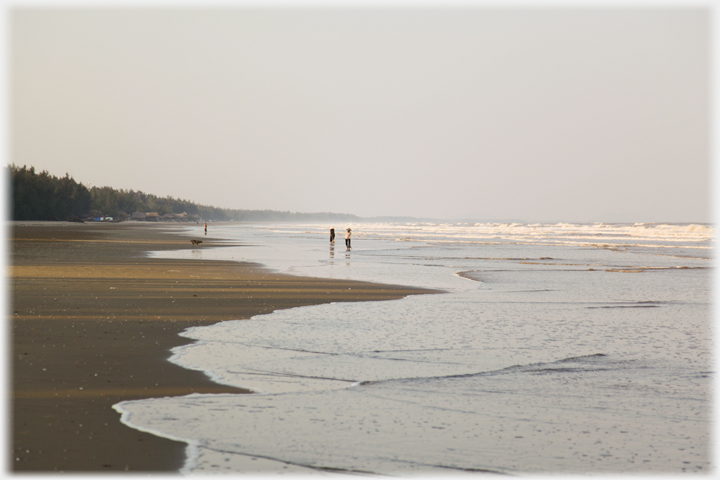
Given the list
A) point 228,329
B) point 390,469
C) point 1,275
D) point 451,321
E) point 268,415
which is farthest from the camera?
point 1,275

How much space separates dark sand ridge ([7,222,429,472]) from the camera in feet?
15.3

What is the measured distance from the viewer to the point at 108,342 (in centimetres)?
849

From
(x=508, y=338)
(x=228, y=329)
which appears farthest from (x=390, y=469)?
(x=228, y=329)

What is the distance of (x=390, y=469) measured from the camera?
4.43m

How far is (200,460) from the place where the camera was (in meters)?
4.52

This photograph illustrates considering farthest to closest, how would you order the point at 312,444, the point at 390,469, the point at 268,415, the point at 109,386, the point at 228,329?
1. the point at 228,329
2. the point at 109,386
3. the point at 268,415
4. the point at 312,444
5. the point at 390,469

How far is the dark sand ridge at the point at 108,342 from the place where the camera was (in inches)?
183

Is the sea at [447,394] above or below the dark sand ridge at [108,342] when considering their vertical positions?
below

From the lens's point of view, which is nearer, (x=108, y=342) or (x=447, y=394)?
(x=447, y=394)

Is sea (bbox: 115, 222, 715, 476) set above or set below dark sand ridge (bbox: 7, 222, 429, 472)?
below

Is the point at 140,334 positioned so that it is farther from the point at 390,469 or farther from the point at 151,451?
the point at 390,469

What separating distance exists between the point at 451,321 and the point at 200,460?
722 centimetres

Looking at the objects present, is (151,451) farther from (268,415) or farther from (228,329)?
(228,329)

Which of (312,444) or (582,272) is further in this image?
(582,272)
